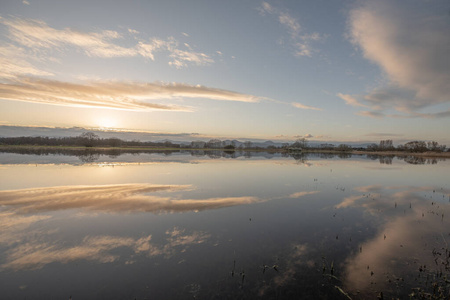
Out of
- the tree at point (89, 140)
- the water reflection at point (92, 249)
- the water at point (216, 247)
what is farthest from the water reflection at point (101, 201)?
the tree at point (89, 140)

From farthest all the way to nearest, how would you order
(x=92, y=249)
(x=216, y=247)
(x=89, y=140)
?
1. (x=89, y=140)
2. (x=216, y=247)
3. (x=92, y=249)

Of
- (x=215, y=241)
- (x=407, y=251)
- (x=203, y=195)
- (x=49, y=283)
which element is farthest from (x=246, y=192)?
(x=49, y=283)

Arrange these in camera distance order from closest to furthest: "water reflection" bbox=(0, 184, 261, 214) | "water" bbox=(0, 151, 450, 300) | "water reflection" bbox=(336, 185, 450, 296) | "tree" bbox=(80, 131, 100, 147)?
"water" bbox=(0, 151, 450, 300) → "water reflection" bbox=(336, 185, 450, 296) → "water reflection" bbox=(0, 184, 261, 214) → "tree" bbox=(80, 131, 100, 147)

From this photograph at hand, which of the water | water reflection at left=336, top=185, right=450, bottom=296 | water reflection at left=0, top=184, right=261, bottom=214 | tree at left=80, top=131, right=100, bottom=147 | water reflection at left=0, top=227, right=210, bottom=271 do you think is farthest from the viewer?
tree at left=80, top=131, right=100, bottom=147

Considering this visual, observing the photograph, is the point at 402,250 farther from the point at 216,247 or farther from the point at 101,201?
the point at 101,201

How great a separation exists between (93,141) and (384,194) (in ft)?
688

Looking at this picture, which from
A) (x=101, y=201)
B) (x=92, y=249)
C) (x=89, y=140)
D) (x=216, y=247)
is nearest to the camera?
(x=92, y=249)

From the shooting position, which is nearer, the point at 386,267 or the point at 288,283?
the point at 288,283

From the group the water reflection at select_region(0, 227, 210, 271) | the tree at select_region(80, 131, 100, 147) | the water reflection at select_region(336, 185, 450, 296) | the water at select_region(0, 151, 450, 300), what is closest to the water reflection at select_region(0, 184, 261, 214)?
the water at select_region(0, 151, 450, 300)

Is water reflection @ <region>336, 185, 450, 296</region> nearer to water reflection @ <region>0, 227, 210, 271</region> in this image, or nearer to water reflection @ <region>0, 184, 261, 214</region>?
water reflection @ <region>0, 227, 210, 271</region>

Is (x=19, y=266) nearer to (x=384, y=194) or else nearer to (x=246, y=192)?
(x=246, y=192)

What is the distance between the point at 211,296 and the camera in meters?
8.30

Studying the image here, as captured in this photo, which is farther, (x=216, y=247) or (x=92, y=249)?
(x=216, y=247)

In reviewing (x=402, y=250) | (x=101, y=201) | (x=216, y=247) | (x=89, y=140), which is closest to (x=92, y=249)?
(x=216, y=247)
